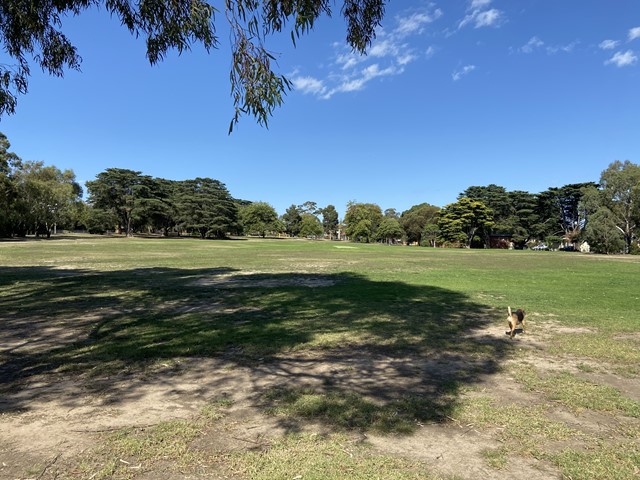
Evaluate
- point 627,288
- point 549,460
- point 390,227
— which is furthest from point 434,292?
point 390,227

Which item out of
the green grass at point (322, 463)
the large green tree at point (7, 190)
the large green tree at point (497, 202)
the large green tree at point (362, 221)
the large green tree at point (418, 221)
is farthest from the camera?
the large green tree at point (362, 221)

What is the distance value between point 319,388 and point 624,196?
2649 inches

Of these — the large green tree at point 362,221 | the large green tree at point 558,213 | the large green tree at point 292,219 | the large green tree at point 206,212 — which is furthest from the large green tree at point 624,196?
the large green tree at point 292,219

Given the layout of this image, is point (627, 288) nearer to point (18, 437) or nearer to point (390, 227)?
point (18, 437)

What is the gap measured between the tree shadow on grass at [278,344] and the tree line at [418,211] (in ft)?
186

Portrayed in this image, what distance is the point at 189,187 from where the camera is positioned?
322 ft

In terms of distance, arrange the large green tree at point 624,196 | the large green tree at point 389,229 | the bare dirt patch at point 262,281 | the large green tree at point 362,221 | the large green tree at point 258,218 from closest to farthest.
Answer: the bare dirt patch at point 262,281
the large green tree at point 624,196
the large green tree at point 389,229
the large green tree at point 362,221
the large green tree at point 258,218

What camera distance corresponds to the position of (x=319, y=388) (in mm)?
4555

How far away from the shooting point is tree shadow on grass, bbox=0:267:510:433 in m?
4.21

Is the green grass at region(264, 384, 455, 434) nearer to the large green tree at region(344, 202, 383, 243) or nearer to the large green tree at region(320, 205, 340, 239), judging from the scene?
the large green tree at region(344, 202, 383, 243)

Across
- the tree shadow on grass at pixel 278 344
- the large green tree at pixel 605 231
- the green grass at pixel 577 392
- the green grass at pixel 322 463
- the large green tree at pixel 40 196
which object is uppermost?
the large green tree at pixel 40 196

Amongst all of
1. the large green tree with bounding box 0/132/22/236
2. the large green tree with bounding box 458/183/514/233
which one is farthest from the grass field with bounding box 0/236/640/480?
the large green tree with bounding box 458/183/514/233

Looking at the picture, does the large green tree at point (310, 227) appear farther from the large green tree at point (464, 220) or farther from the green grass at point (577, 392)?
the green grass at point (577, 392)

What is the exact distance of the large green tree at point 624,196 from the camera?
53.7 meters
